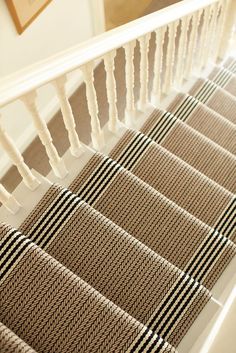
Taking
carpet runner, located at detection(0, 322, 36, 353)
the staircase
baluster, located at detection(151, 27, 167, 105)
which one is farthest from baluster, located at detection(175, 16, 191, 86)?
carpet runner, located at detection(0, 322, 36, 353)

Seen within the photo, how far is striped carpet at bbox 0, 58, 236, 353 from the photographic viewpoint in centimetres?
144

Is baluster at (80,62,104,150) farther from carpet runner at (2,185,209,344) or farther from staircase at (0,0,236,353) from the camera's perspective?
carpet runner at (2,185,209,344)

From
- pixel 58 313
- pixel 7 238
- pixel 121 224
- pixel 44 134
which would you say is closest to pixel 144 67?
pixel 44 134

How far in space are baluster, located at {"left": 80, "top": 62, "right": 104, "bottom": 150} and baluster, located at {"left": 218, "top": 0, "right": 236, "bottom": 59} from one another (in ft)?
4.14

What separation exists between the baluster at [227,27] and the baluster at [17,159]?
1.70 metres

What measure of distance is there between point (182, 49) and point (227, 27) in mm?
666

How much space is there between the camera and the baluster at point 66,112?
1.54 metres

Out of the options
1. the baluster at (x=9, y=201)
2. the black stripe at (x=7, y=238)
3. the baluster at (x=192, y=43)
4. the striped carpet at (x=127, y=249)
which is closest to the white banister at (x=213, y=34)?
the baluster at (x=192, y=43)

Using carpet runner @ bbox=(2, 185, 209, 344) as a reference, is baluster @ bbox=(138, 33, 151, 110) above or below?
above

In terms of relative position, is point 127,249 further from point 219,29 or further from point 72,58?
point 219,29

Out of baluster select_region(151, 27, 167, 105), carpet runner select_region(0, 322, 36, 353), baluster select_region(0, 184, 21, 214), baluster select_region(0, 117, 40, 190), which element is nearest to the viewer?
carpet runner select_region(0, 322, 36, 353)

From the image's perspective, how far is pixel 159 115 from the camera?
2.37 m

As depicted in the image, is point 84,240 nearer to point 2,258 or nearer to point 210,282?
point 2,258

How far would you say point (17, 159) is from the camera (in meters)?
1.69
